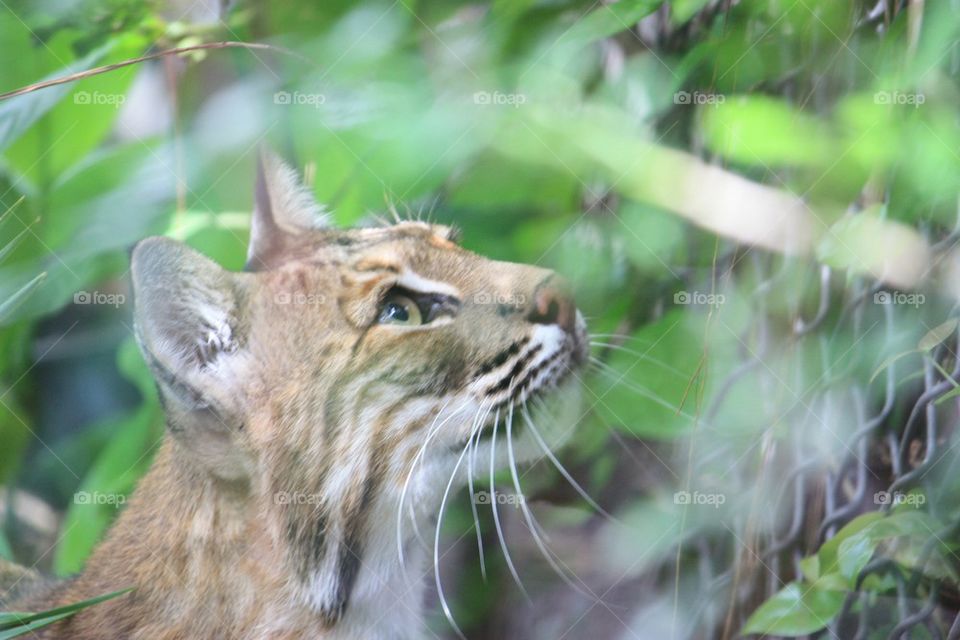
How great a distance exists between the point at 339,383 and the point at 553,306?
0.59 metres

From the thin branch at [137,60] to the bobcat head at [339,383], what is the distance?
25.5 inches

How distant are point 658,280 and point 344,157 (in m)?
0.98

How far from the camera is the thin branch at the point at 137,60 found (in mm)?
2621

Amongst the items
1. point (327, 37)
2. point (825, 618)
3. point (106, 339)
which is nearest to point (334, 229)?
point (327, 37)

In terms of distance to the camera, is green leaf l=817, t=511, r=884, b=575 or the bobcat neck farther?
green leaf l=817, t=511, r=884, b=575

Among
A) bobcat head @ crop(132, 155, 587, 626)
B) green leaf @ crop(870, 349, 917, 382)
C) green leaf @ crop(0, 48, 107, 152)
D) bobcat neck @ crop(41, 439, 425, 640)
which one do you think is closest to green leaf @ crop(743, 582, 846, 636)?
green leaf @ crop(870, 349, 917, 382)

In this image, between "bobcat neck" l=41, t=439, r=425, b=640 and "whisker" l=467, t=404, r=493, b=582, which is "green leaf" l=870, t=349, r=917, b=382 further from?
"bobcat neck" l=41, t=439, r=425, b=640

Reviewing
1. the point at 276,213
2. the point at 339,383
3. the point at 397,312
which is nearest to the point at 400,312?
the point at 397,312

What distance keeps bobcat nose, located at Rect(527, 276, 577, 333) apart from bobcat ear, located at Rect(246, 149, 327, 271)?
0.64 metres

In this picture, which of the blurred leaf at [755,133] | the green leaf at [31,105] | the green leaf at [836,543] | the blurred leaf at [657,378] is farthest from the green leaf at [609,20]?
the green leaf at [836,543]

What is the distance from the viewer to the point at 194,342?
230cm

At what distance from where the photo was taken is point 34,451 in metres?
2.64

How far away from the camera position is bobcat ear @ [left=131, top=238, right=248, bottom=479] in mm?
2283

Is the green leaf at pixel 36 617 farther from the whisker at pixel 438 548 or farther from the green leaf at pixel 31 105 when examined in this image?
the green leaf at pixel 31 105
